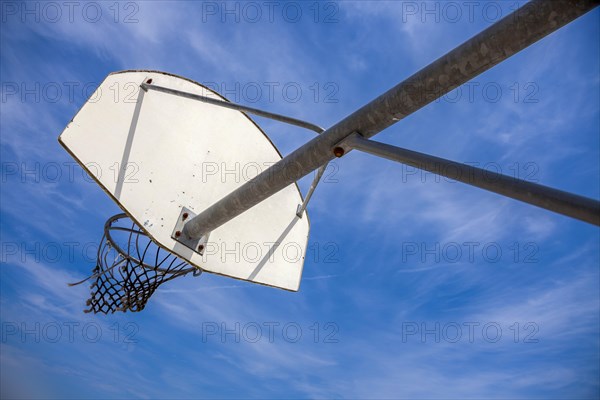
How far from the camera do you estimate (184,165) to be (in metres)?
5.62

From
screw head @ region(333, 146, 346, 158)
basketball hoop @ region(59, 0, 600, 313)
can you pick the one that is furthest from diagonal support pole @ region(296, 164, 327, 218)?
screw head @ region(333, 146, 346, 158)

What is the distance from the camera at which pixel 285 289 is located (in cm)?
635

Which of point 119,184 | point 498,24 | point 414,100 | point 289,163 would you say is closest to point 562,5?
point 498,24

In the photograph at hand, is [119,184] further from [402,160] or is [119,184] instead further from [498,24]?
[498,24]

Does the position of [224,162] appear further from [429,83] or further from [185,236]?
[429,83]

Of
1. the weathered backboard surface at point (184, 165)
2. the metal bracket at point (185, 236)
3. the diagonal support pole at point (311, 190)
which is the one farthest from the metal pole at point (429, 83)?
the weathered backboard surface at point (184, 165)

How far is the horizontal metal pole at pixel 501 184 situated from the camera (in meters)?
2.40

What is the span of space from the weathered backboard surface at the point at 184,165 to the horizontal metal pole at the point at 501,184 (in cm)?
261

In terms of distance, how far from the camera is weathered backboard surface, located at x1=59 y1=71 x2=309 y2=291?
4863 millimetres

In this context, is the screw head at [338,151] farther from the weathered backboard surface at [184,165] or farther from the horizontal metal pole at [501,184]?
the weathered backboard surface at [184,165]

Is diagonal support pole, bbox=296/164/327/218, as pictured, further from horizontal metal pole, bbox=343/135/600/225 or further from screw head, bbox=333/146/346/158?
horizontal metal pole, bbox=343/135/600/225

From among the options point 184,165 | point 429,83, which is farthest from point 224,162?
point 429,83

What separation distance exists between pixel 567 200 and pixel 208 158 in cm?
426

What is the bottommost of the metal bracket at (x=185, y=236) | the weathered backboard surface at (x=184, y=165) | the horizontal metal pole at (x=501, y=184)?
the horizontal metal pole at (x=501, y=184)
